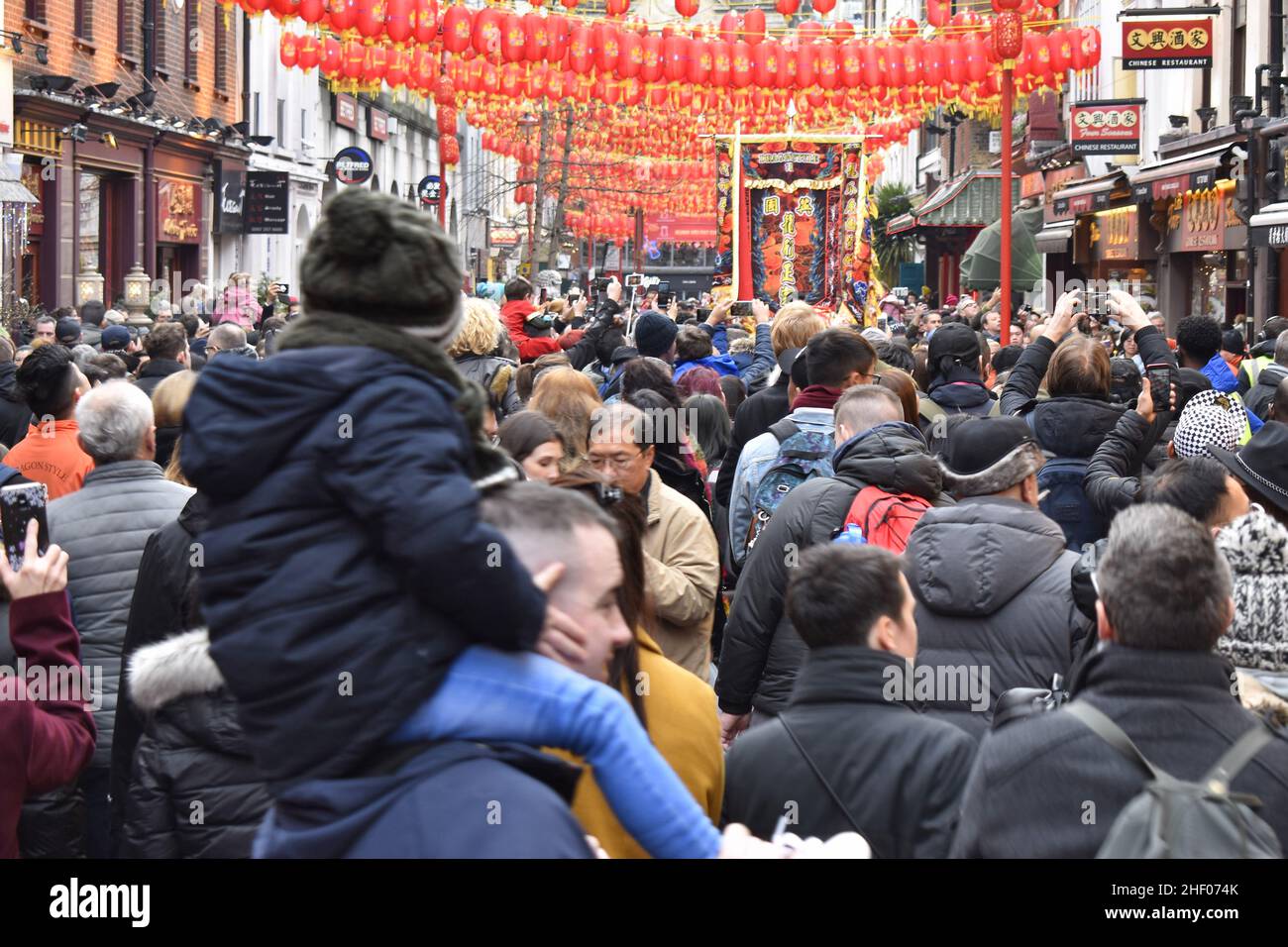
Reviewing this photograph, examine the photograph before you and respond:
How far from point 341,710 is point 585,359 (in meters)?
10.5

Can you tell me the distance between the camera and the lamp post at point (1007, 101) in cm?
1502

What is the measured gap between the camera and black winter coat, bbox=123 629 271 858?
13.3 feet

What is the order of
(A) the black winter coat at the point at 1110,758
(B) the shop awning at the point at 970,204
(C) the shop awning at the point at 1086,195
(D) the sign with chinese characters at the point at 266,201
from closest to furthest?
(A) the black winter coat at the point at 1110,758 < (C) the shop awning at the point at 1086,195 < (D) the sign with chinese characters at the point at 266,201 < (B) the shop awning at the point at 970,204

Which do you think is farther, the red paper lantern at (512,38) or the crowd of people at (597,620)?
the red paper lantern at (512,38)

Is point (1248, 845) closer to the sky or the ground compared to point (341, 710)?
closer to the ground

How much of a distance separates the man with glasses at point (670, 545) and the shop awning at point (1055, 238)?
2681 centimetres

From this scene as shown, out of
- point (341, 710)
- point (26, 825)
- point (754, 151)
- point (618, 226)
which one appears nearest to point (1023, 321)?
point (754, 151)

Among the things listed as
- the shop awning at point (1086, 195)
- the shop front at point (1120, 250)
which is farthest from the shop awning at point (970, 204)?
the shop awning at point (1086, 195)

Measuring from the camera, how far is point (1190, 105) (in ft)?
81.1

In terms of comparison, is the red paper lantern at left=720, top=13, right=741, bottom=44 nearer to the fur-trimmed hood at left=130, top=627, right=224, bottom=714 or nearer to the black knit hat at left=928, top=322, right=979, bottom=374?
the black knit hat at left=928, top=322, right=979, bottom=374

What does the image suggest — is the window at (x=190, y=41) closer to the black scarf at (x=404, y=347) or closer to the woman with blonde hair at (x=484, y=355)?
the woman with blonde hair at (x=484, y=355)

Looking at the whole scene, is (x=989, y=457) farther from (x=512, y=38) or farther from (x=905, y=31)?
(x=905, y=31)

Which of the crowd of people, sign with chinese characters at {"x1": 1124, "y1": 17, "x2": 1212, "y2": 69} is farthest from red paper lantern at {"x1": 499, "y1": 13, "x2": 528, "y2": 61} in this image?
the crowd of people
